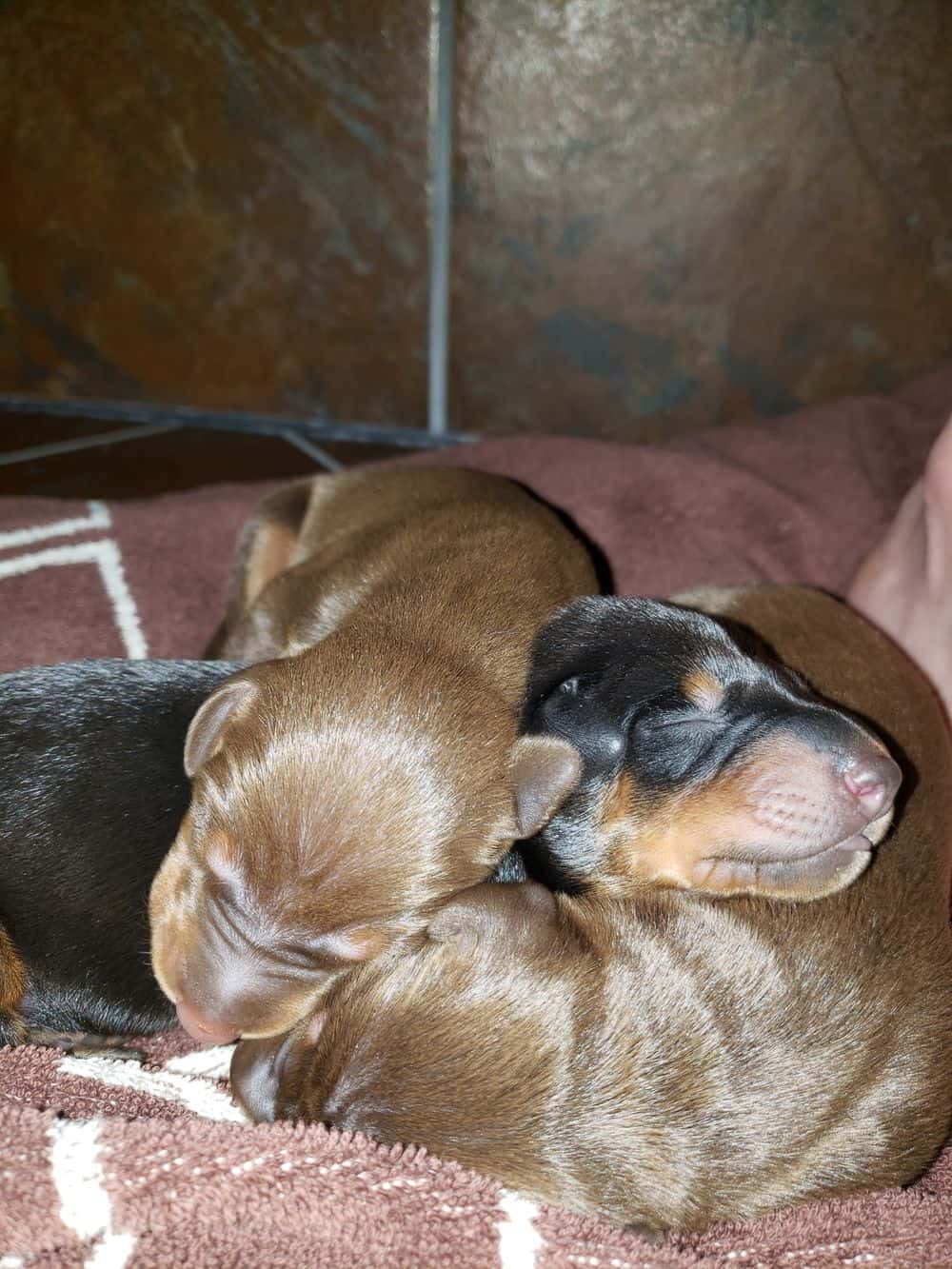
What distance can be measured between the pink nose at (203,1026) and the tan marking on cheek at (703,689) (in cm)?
118

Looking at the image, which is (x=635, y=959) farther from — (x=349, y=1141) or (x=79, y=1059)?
(x=79, y=1059)

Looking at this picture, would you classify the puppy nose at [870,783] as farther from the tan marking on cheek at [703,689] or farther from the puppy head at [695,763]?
the tan marking on cheek at [703,689]

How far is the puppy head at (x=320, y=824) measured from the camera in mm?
2277

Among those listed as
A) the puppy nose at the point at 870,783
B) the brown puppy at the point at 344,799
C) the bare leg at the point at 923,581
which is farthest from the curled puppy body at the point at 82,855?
the bare leg at the point at 923,581

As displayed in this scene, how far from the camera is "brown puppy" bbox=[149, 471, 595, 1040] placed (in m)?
2.28

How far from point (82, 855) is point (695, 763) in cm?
134

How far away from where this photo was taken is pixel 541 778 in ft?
8.08

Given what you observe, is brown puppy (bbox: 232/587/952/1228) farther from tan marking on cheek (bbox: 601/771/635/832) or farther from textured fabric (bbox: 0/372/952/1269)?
tan marking on cheek (bbox: 601/771/635/832)

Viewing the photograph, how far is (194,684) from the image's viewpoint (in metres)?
2.90

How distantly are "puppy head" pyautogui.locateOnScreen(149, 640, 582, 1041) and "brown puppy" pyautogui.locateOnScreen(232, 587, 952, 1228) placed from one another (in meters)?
0.12

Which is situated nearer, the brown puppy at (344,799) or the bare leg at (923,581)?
the brown puppy at (344,799)

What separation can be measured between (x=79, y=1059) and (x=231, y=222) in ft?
14.6

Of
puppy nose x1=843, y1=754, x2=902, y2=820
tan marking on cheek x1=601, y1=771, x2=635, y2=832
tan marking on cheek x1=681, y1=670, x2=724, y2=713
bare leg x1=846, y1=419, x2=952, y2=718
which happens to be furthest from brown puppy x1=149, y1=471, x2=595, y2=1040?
bare leg x1=846, y1=419, x2=952, y2=718

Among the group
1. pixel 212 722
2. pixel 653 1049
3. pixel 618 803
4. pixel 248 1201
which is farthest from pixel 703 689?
pixel 248 1201
